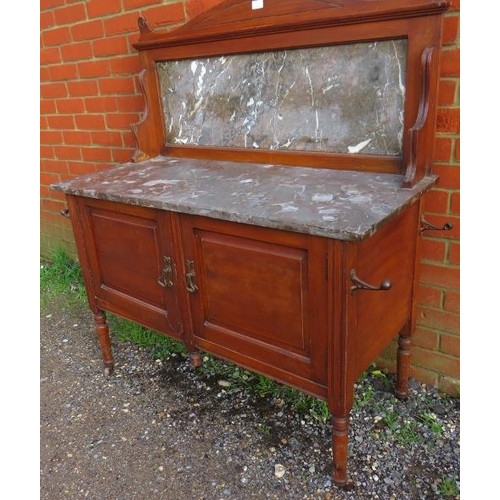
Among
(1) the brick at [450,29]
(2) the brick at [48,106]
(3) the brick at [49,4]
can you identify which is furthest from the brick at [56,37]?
(1) the brick at [450,29]

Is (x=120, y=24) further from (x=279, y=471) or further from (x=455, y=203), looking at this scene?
(x=279, y=471)

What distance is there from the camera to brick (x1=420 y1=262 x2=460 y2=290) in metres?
1.80

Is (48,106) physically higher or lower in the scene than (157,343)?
higher

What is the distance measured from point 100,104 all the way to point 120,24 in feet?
1.59

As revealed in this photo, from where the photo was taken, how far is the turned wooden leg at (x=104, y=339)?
7.16 ft

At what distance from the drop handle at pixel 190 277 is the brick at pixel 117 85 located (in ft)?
4.45

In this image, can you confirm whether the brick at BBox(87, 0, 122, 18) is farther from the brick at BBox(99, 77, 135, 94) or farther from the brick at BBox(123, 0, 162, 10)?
the brick at BBox(99, 77, 135, 94)

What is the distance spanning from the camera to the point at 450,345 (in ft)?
6.29

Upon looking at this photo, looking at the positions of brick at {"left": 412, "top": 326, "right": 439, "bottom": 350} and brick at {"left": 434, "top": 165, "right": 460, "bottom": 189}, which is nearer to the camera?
brick at {"left": 434, "top": 165, "right": 460, "bottom": 189}

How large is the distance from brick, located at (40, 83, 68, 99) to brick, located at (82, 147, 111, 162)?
370 millimetres

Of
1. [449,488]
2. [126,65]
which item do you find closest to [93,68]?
[126,65]

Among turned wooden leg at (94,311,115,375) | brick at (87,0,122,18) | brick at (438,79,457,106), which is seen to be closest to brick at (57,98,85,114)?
brick at (87,0,122,18)

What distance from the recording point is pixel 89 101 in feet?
9.12

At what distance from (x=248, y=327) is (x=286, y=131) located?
78 centimetres
